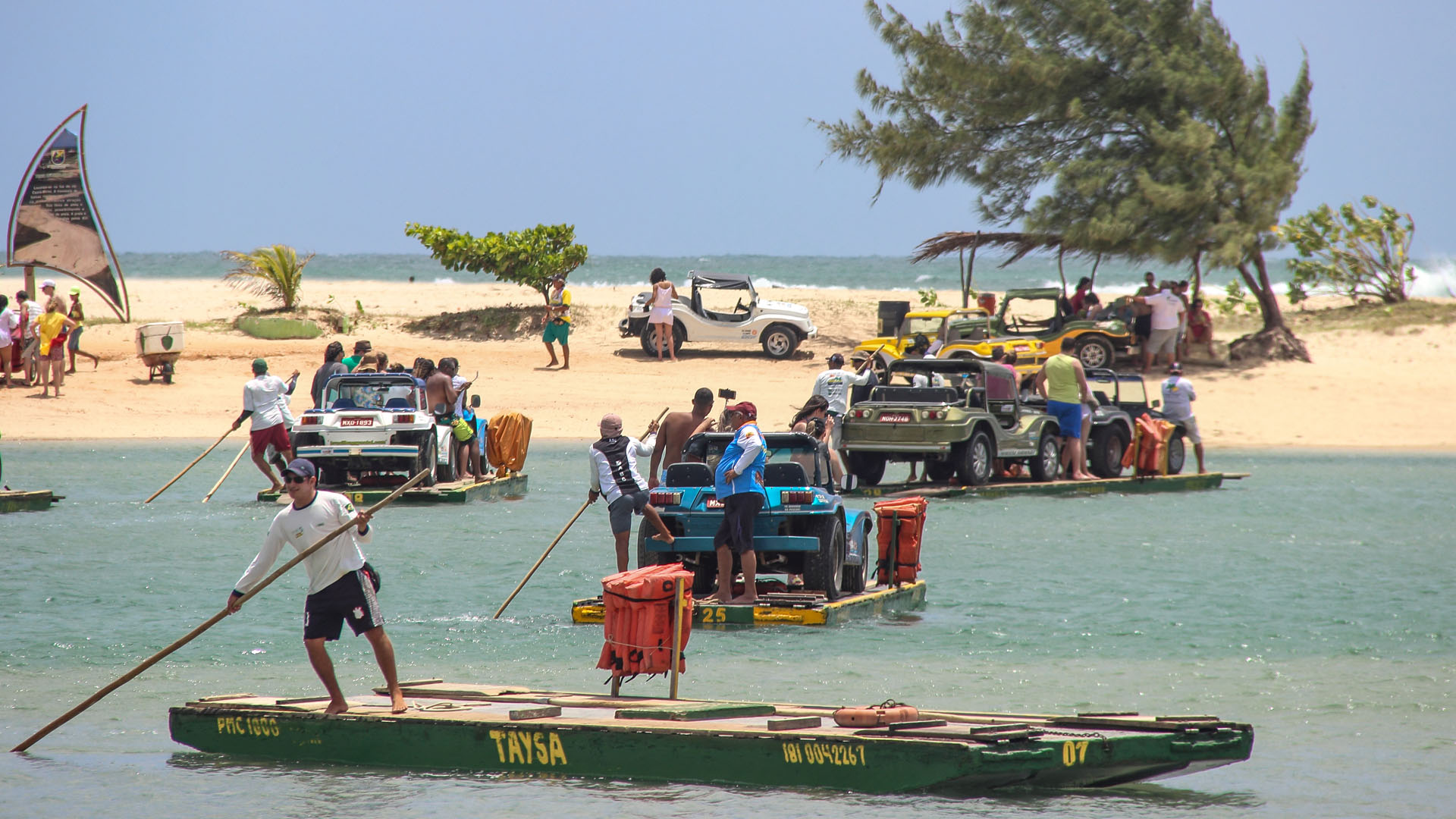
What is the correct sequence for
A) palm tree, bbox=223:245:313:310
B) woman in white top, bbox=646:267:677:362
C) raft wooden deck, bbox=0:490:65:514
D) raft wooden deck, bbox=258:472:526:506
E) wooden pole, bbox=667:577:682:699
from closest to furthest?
1. wooden pole, bbox=667:577:682:699
2. raft wooden deck, bbox=258:472:526:506
3. raft wooden deck, bbox=0:490:65:514
4. woman in white top, bbox=646:267:677:362
5. palm tree, bbox=223:245:313:310

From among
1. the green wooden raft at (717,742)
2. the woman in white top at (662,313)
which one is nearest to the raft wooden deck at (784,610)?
the green wooden raft at (717,742)

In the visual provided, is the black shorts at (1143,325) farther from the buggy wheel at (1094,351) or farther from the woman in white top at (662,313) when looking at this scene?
the woman in white top at (662,313)

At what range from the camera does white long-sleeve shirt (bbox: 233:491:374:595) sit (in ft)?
26.8

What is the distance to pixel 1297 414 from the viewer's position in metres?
31.2

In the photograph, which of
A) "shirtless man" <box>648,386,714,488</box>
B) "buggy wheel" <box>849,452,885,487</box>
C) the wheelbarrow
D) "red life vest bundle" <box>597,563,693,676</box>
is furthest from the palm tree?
"red life vest bundle" <box>597,563,693,676</box>

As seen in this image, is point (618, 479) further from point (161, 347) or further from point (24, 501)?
point (161, 347)

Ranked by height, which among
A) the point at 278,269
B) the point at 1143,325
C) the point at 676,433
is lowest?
the point at 676,433

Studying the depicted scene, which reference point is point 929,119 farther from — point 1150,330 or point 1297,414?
point 1297,414

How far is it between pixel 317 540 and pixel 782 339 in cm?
2622

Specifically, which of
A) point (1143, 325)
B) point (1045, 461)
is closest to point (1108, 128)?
point (1143, 325)

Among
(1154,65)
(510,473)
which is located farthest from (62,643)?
(1154,65)

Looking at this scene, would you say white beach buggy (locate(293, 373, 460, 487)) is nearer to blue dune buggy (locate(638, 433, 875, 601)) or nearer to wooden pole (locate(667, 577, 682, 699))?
blue dune buggy (locate(638, 433, 875, 601))

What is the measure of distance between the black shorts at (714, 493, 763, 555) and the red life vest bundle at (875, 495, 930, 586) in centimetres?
175

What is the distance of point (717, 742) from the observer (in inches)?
311
